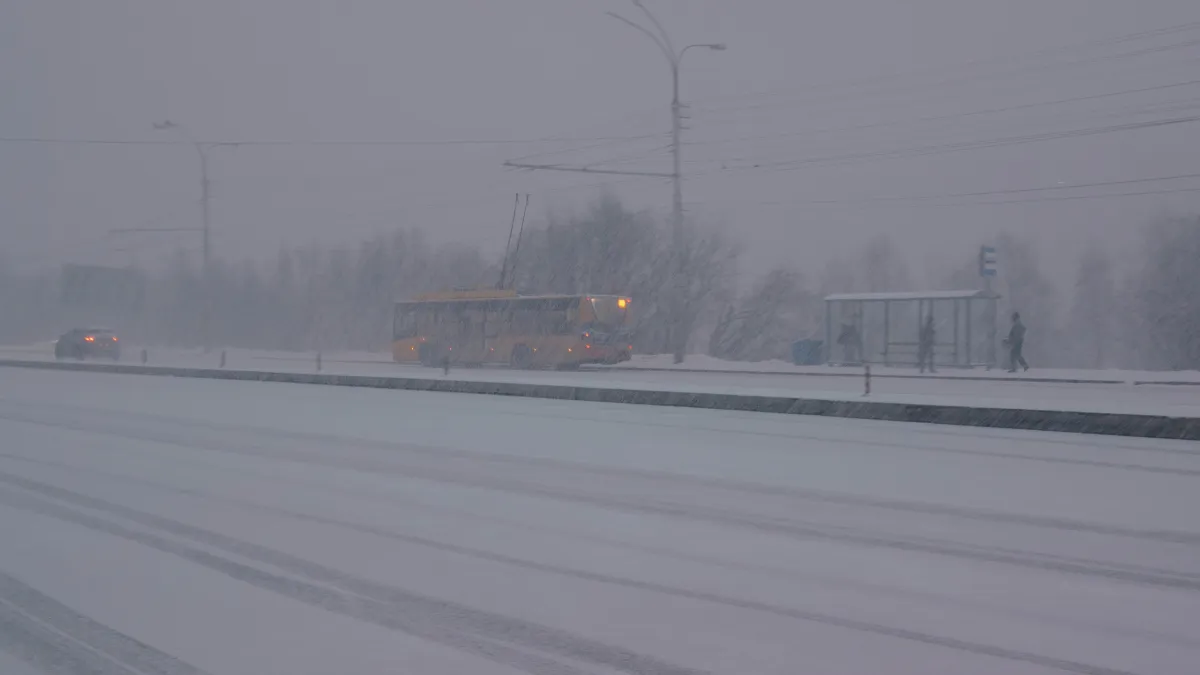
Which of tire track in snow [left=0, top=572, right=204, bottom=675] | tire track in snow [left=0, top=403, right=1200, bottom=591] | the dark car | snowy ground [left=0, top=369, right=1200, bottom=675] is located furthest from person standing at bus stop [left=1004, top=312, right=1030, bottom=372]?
the dark car

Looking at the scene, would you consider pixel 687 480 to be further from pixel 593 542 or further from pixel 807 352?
pixel 807 352

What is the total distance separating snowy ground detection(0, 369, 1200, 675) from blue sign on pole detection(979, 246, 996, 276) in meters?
18.1

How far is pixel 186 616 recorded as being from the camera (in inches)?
260

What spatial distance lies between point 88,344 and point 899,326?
38.3m

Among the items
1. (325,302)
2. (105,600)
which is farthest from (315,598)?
(325,302)

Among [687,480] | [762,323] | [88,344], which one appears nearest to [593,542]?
[687,480]

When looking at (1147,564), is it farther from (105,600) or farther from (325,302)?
(325,302)

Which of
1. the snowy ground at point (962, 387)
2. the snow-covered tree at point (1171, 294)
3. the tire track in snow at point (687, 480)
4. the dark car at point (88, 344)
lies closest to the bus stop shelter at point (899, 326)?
the snowy ground at point (962, 387)

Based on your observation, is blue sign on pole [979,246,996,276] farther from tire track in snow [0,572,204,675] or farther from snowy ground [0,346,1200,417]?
tire track in snow [0,572,204,675]

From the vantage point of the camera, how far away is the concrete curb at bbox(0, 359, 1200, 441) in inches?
648

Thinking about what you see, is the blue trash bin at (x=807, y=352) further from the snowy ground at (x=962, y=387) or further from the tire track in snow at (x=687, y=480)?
the tire track in snow at (x=687, y=480)

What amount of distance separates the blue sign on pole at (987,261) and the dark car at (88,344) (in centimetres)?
4068

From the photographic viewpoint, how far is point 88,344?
5306 centimetres

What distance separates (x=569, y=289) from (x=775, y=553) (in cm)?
5519
